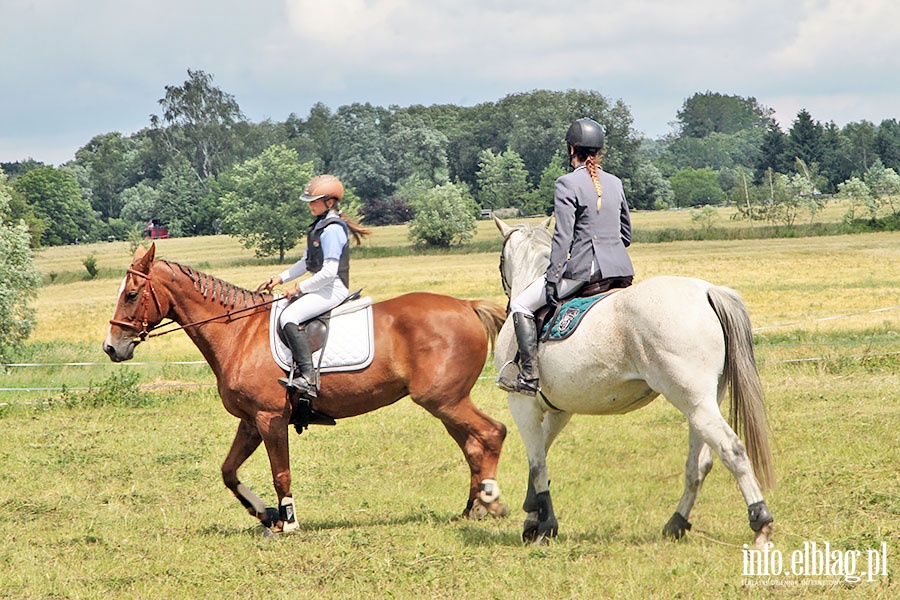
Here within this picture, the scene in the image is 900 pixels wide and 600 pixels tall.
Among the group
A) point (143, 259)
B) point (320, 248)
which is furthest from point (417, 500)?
point (143, 259)

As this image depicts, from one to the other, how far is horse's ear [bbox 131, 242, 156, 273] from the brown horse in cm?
1

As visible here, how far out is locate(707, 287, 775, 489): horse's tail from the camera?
648 cm

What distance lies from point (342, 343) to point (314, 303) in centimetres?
44

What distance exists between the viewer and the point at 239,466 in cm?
880

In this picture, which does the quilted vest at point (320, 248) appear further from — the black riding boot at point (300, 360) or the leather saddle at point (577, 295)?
the leather saddle at point (577, 295)

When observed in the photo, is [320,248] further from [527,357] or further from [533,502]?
[533,502]

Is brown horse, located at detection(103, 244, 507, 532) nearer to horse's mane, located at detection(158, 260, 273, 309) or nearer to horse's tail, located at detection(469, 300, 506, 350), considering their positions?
horse's mane, located at detection(158, 260, 273, 309)

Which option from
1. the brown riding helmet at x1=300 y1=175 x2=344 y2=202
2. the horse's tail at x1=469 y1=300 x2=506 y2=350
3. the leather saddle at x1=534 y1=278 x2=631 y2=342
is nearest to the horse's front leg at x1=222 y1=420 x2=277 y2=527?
the brown riding helmet at x1=300 y1=175 x2=344 y2=202

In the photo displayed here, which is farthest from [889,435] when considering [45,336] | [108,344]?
[45,336]

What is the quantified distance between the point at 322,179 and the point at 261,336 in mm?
1505

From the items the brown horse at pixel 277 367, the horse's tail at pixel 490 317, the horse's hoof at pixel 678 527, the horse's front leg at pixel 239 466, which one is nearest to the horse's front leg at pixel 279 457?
the brown horse at pixel 277 367

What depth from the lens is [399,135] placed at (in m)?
115

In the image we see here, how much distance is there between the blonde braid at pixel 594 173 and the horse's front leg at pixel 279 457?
3350 mm

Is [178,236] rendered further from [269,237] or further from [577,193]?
[577,193]
